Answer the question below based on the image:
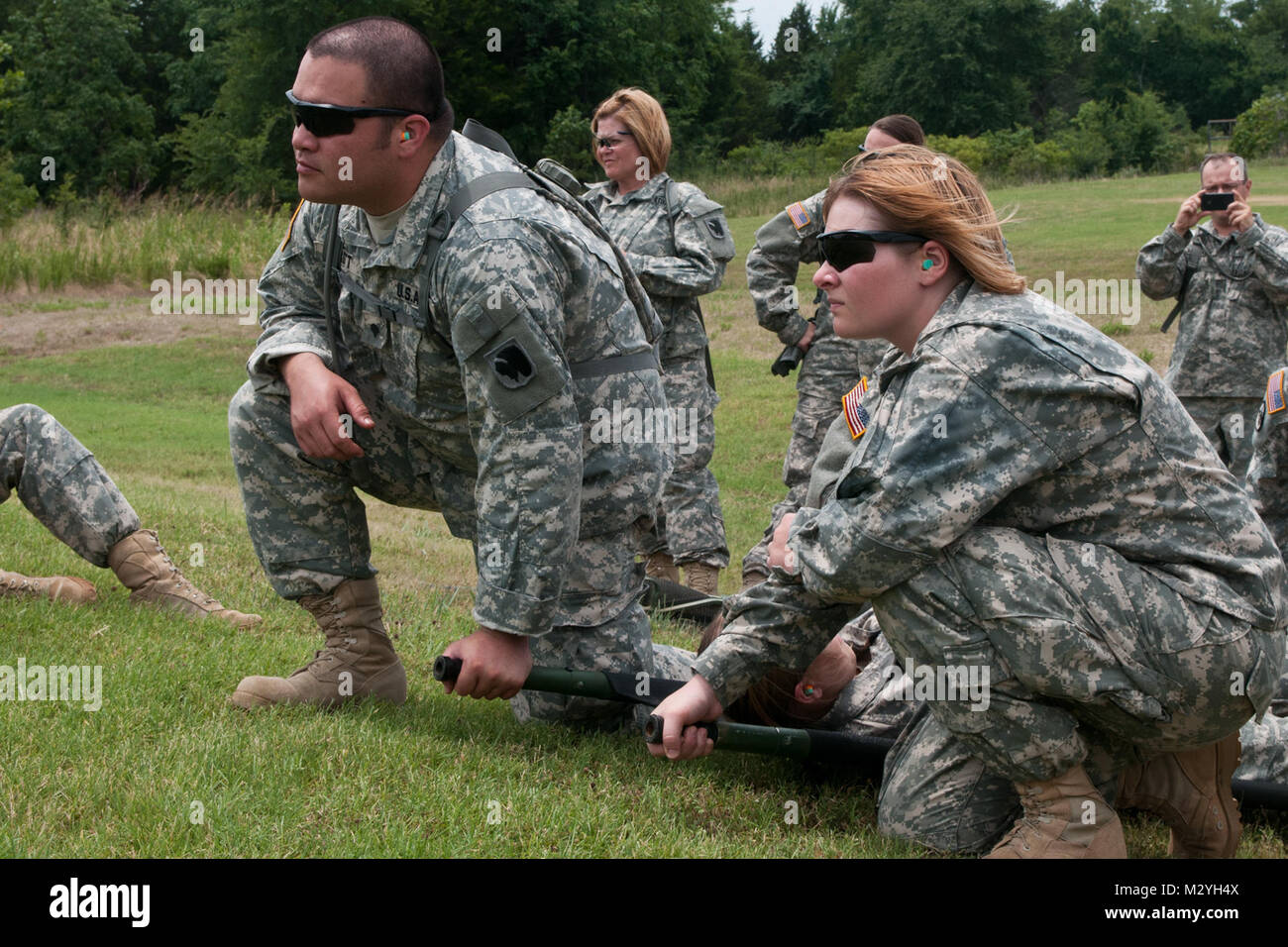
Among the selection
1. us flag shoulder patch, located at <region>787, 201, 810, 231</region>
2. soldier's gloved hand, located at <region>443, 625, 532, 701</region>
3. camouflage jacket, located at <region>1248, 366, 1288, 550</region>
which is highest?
us flag shoulder patch, located at <region>787, 201, 810, 231</region>

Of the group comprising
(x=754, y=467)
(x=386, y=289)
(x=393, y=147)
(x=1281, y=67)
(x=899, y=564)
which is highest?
(x=1281, y=67)

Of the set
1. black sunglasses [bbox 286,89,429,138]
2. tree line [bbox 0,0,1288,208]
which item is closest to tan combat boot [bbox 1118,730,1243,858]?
black sunglasses [bbox 286,89,429,138]

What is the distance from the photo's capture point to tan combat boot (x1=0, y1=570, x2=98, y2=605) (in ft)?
17.2

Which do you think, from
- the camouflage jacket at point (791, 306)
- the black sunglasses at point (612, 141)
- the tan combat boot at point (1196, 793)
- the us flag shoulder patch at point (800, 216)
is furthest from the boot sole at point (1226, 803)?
the black sunglasses at point (612, 141)

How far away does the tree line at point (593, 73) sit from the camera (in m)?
42.7

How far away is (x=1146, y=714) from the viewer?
3.18m

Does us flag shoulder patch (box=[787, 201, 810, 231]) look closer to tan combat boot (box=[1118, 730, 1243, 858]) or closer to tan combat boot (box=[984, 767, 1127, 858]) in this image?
tan combat boot (box=[1118, 730, 1243, 858])

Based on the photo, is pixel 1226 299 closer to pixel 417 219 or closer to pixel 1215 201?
pixel 1215 201

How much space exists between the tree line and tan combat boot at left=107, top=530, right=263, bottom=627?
20.5 m

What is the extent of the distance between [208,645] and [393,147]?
1.91 m

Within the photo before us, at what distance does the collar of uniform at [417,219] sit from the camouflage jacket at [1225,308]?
6.26m
